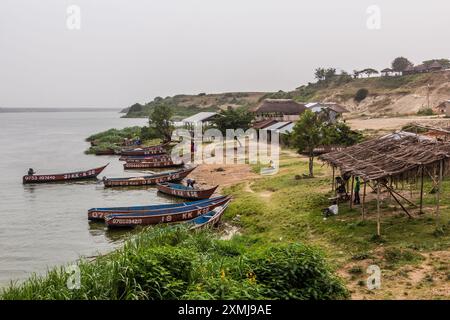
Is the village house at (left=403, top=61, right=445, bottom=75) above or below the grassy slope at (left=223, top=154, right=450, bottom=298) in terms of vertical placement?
above

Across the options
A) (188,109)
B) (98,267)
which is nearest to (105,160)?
(98,267)

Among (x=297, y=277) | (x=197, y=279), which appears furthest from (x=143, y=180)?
(x=297, y=277)

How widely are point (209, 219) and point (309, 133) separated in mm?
10458

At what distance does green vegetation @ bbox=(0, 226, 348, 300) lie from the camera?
9148 millimetres

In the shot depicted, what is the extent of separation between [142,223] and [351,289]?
13313mm

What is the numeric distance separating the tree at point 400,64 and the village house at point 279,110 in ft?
155

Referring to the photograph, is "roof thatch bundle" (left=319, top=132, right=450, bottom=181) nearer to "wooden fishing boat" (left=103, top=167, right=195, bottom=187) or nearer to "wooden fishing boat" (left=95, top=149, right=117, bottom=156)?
"wooden fishing boat" (left=103, top=167, right=195, bottom=187)

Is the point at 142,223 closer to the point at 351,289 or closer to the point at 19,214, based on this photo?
the point at 19,214

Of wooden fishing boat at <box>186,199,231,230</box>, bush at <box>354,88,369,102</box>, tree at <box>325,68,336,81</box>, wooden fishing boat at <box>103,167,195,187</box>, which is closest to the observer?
wooden fishing boat at <box>186,199,231,230</box>

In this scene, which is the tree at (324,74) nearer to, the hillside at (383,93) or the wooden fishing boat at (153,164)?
the hillside at (383,93)

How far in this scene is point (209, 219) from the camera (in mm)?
20000

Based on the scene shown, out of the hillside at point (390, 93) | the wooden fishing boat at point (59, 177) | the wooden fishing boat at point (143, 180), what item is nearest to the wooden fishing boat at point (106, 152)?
the wooden fishing boat at point (59, 177)

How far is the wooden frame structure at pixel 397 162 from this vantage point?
573 inches

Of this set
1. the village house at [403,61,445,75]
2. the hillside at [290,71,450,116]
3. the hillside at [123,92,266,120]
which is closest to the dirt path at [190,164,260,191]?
the hillside at [290,71,450,116]
